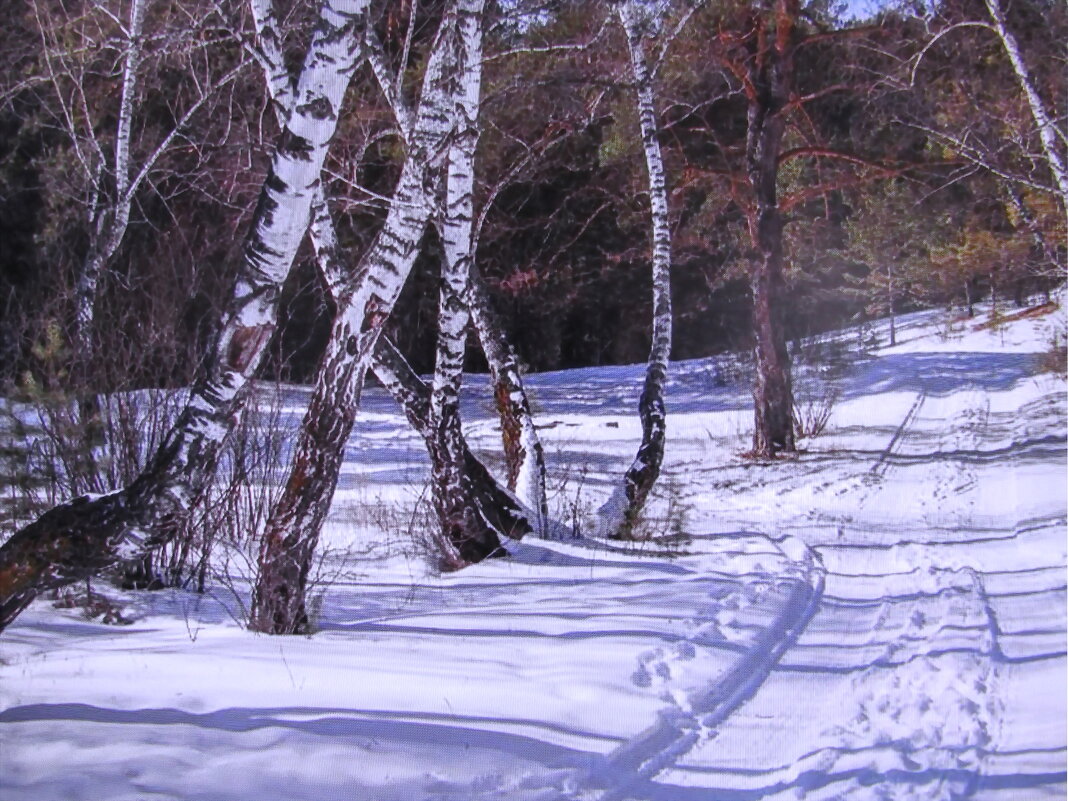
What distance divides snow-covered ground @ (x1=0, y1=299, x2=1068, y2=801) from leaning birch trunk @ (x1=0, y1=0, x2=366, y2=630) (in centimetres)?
80

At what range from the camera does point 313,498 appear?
537cm

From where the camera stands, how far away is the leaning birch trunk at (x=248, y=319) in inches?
176

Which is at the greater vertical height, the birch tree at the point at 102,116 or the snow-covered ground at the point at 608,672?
the birch tree at the point at 102,116

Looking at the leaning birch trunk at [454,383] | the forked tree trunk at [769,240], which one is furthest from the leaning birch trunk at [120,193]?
the forked tree trunk at [769,240]

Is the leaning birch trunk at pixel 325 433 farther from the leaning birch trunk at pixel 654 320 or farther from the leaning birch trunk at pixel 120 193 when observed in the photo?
the leaning birch trunk at pixel 120 193

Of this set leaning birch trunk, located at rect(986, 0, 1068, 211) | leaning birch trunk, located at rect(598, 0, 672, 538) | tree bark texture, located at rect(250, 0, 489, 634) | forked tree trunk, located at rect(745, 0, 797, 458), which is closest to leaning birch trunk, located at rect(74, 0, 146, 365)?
tree bark texture, located at rect(250, 0, 489, 634)

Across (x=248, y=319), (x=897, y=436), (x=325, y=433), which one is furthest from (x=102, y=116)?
(x=897, y=436)

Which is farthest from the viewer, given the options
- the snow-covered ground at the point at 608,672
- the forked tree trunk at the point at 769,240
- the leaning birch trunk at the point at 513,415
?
the forked tree trunk at the point at 769,240

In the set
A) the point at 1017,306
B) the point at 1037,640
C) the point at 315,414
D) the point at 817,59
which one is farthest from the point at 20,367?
the point at 1017,306

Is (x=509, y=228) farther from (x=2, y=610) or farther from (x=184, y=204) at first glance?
(x=2, y=610)

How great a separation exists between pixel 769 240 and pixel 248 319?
32.3 feet

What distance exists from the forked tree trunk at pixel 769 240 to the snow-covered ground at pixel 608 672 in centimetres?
410

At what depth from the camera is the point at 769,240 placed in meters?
13.1

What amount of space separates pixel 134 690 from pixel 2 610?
26.7 inches
